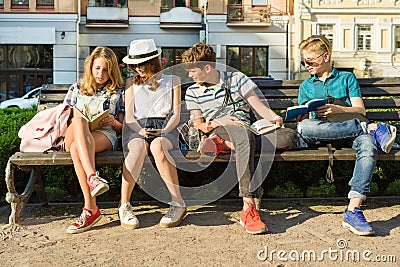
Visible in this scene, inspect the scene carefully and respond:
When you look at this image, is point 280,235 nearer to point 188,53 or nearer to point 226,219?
point 226,219

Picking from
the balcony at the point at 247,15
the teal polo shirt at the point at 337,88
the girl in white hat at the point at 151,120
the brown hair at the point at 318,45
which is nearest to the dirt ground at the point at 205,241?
the girl in white hat at the point at 151,120

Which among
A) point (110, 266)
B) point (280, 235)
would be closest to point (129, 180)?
point (110, 266)

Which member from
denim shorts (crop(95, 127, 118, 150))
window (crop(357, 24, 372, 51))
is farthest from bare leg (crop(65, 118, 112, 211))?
window (crop(357, 24, 372, 51))

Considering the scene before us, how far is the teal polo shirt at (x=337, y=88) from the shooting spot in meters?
4.85

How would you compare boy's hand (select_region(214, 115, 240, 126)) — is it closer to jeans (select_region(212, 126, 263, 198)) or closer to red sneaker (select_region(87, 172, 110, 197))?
jeans (select_region(212, 126, 263, 198))

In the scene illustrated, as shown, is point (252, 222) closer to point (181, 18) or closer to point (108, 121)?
point (108, 121)

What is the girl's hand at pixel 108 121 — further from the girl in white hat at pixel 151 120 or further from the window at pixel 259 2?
the window at pixel 259 2

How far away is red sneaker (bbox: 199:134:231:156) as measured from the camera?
171 inches

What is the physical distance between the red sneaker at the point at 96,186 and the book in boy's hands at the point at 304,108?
5.38 ft

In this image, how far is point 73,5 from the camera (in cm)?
2516

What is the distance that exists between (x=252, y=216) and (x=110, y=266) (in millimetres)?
1199

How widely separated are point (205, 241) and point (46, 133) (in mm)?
1648

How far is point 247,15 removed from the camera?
25.9 metres

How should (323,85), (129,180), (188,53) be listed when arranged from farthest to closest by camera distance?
(323,85), (188,53), (129,180)
